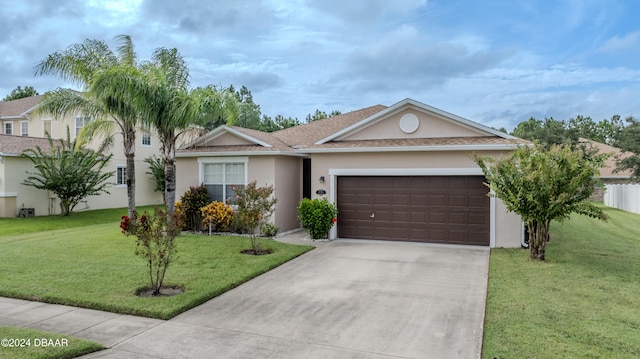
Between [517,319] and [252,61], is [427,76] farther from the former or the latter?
[517,319]

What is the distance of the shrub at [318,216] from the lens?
12.9 meters

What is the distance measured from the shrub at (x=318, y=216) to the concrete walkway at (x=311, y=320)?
385 cm

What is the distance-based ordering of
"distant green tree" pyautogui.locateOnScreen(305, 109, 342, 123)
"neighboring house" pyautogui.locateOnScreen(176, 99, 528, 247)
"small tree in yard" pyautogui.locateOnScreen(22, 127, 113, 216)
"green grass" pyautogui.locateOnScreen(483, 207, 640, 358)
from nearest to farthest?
"green grass" pyautogui.locateOnScreen(483, 207, 640, 358), "neighboring house" pyautogui.locateOnScreen(176, 99, 528, 247), "small tree in yard" pyautogui.locateOnScreen(22, 127, 113, 216), "distant green tree" pyautogui.locateOnScreen(305, 109, 342, 123)

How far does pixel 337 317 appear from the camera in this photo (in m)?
6.16

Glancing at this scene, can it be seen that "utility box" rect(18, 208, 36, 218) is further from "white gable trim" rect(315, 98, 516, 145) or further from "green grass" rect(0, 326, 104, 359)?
"green grass" rect(0, 326, 104, 359)

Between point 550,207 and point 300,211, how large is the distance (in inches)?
281

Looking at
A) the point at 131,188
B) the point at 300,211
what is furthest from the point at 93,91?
the point at 300,211

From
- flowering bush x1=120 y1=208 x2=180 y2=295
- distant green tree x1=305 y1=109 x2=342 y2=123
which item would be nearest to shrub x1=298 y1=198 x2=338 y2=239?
flowering bush x1=120 y1=208 x2=180 y2=295

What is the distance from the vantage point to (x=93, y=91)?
12.4 meters

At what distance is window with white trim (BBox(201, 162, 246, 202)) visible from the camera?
47.4 ft

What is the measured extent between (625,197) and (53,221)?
31058 millimetres

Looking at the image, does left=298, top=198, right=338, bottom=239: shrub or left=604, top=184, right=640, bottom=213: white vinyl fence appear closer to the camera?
left=298, top=198, right=338, bottom=239: shrub

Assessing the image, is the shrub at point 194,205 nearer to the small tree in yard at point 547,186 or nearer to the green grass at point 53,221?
the green grass at point 53,221

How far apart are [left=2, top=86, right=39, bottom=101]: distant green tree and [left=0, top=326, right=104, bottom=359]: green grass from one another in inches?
2005
